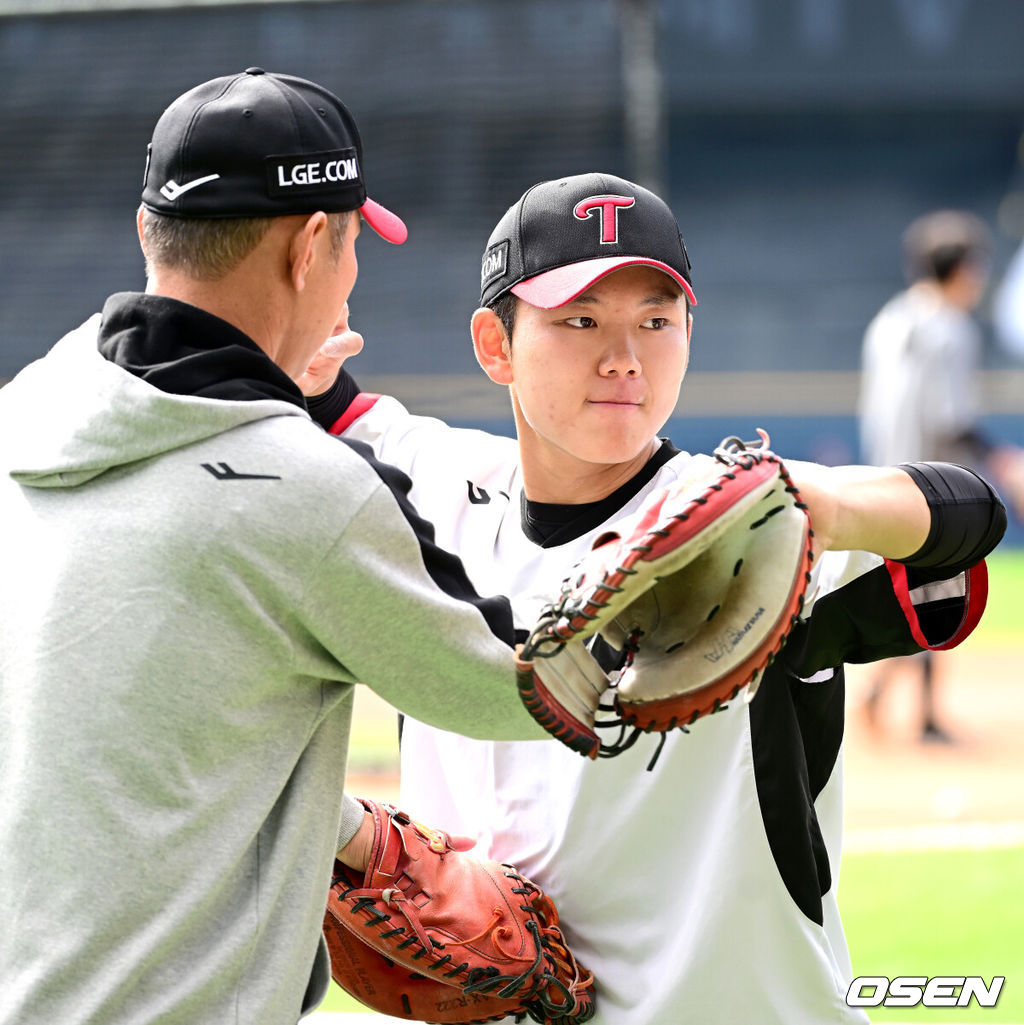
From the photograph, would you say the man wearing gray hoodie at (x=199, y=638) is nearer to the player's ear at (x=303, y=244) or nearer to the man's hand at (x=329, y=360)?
the player's ear at (x=303, y=244)

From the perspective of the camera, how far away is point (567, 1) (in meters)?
17.1

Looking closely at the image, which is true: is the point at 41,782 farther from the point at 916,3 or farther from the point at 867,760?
the point at 916,3

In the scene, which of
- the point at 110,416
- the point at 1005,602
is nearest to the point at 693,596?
the point at 110,416

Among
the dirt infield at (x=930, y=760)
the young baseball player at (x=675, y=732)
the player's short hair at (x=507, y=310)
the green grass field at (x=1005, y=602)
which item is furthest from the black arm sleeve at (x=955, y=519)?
the green grass field at (x=1005, y=602)

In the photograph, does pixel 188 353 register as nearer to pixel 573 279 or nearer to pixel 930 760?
pixel 573 279

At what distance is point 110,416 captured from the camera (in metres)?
1.52

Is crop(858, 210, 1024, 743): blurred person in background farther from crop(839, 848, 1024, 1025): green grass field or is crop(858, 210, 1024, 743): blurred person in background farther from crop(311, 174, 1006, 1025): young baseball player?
crop(311, 174, 1006, 1025): young baseball player

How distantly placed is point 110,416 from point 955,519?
101 cm

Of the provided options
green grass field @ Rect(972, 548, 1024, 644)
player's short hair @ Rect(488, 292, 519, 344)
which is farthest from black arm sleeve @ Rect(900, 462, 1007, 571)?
green grass field @ Rect(972, 548, 1024, 644)

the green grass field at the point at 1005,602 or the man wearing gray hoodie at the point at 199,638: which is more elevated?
the man wearing gray hoodie at the point at 199,638

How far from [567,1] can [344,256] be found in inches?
648

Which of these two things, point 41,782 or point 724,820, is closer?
point 41,782

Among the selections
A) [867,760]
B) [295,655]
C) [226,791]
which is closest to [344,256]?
[295,655]

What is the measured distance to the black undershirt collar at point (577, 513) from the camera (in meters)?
2.08
